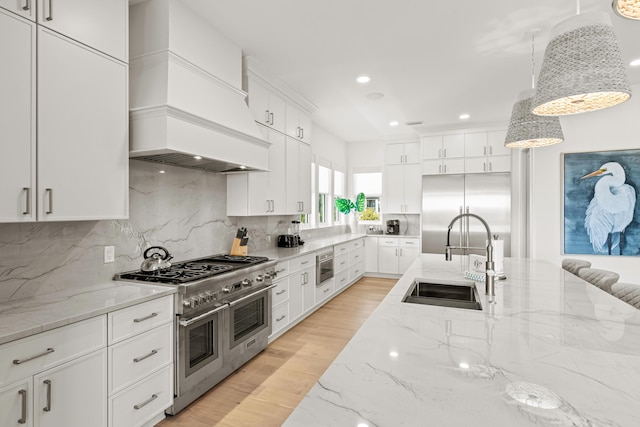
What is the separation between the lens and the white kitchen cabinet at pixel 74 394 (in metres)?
1.49

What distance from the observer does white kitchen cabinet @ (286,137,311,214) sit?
4.14 meters

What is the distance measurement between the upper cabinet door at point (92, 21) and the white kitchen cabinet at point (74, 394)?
5.57 ft

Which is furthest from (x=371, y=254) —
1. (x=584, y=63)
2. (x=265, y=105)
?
(x=584, y=63)

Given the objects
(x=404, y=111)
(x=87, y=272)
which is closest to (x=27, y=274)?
(x=87, y=272)

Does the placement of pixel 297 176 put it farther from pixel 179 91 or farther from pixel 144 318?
pixel 144 318

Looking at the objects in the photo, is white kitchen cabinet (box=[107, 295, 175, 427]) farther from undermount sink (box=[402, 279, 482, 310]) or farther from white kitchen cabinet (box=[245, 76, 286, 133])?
white kitchen cabinet (box=[245, 76, 286, 133])

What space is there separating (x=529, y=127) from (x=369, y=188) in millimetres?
4889

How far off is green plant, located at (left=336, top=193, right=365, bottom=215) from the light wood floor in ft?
8.94

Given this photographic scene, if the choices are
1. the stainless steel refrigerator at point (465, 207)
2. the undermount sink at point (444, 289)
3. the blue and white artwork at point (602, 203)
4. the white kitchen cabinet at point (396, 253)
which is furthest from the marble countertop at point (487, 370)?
the white kitchen cabinet at point (396, 253)

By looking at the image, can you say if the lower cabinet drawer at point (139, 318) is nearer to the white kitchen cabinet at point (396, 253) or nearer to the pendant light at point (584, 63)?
the pendant light at point (584, 63)

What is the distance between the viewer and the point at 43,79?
1.70 m

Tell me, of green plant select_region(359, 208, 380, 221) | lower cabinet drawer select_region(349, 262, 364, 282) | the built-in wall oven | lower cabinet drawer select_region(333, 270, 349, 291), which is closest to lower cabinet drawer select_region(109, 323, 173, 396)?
the built-in wall oven

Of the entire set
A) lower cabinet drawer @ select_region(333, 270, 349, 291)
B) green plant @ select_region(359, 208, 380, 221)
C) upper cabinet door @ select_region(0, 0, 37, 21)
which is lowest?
lower cabinet drawer @ select_region(333, 270, 349, 291)

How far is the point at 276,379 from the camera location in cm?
272
